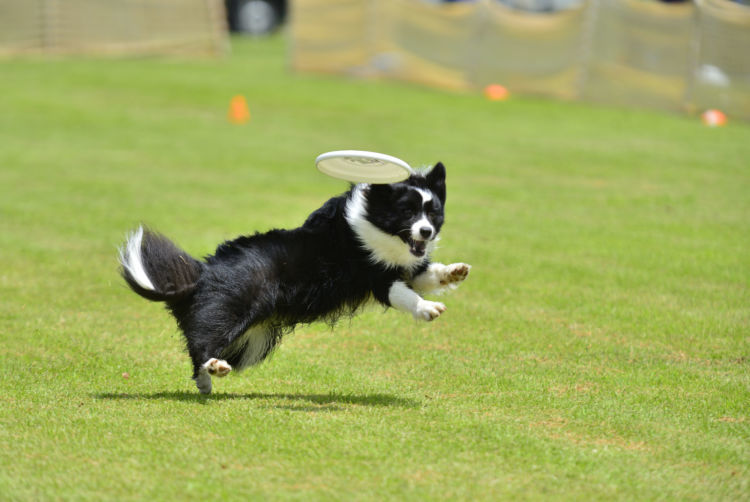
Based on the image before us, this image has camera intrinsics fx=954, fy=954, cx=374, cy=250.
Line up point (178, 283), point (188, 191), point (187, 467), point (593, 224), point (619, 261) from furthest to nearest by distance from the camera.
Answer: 1. point (188, 191)
2. point (593, 224)
3. point (619, 261)
4. point (178, 283)
5. point (187, 467)

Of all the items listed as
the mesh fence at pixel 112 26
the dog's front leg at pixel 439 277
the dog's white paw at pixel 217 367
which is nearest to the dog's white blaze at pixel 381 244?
the dog's front leg at pixel 439 277

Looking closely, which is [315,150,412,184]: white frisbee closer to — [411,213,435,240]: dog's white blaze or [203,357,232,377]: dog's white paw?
[411,213,435,240]: dog's white blaze

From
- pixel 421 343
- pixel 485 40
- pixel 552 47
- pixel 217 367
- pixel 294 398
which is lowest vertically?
pixel 485 40

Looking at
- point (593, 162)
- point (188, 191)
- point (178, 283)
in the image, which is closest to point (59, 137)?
point (188, 191)

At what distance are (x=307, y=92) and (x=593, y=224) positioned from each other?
1286 cm

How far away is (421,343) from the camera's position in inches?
292

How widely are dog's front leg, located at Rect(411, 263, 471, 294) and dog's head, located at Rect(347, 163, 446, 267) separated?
13cm

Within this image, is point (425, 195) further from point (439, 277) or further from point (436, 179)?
point (439, 277)

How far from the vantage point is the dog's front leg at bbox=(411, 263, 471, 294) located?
618cm

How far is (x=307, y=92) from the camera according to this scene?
2342 cm

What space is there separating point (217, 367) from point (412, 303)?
125cm

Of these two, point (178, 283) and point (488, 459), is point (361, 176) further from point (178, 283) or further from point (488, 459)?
point (488, 459)

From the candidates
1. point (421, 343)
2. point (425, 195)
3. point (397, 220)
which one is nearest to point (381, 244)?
point (397, 220)

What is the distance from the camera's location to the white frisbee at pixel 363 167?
5.75 meters
